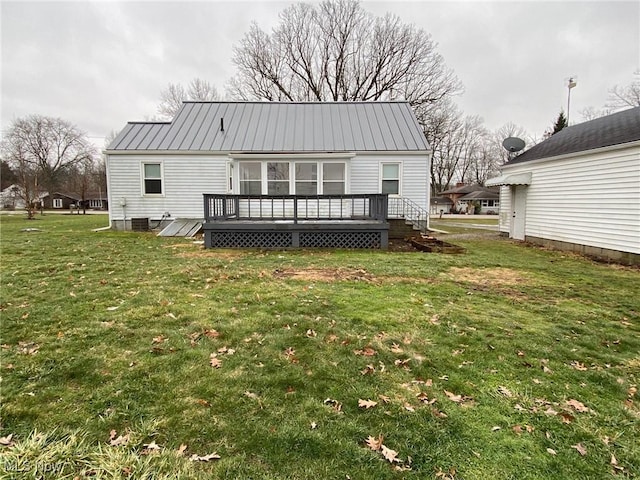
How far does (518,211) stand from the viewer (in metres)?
13.3

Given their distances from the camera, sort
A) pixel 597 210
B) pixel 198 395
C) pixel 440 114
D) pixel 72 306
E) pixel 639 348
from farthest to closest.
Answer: pixel 440 114
pixel 597 210
pixel 72 306
pixel 639 348
pixel 198 395

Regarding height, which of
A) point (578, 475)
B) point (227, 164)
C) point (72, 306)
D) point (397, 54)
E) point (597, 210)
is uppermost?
point (397, 54)

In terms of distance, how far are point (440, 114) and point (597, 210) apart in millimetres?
21381

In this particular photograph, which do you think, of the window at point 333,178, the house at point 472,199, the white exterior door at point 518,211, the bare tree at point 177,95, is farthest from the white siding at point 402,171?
the house at point 472,199

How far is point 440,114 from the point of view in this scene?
28.2m

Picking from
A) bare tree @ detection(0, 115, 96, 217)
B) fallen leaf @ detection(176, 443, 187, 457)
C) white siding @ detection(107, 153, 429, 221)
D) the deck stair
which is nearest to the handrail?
→ white siding @ detection(107, 153, 429, 221)

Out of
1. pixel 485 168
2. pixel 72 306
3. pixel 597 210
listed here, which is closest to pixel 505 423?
pixel 72 306

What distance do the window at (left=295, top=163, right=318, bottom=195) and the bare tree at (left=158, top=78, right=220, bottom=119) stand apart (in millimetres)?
24112

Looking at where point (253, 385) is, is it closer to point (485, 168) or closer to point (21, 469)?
point (21, 469)

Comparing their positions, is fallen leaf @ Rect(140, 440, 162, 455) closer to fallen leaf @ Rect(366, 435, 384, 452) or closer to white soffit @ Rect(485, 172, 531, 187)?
fallen leaf @ Rect(366, 435, 384, 452)

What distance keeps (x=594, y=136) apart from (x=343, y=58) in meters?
21.3

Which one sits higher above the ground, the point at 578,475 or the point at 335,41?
the point at 335,41

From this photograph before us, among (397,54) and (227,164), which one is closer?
(227,164)

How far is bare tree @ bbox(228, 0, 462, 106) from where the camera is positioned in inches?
1019
